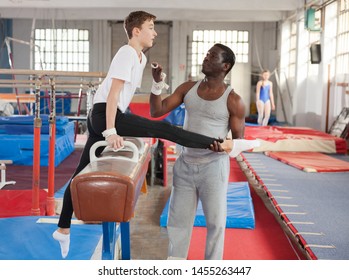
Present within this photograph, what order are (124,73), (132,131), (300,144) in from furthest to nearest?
(300,144), (132,131), (124,73)

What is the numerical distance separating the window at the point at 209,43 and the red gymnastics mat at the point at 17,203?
1472 cm

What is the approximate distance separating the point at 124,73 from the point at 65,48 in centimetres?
1754

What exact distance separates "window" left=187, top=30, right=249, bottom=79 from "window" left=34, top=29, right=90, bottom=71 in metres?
4.25

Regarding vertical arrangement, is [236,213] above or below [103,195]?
below

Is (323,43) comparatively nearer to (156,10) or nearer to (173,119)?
(173,119)

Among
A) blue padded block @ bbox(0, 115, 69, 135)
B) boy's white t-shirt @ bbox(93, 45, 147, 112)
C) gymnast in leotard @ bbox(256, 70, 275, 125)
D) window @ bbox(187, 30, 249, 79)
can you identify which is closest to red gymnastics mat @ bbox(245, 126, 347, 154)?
gymnast in leotard @ bbox(256, 70, 275, 125)

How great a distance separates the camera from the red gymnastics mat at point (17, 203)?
13.9 feet

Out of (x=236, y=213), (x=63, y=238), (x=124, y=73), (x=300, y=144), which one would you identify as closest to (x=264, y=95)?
(x=300, y=144)

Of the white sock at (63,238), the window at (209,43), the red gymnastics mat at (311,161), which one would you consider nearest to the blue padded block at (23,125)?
the red gymnastics mat at (311,161)

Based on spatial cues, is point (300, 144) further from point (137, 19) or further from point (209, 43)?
point (209, 43)

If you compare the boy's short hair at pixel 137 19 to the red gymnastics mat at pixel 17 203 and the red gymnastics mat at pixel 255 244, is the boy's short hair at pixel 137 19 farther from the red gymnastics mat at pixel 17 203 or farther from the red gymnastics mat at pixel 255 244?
the red gymnastics mat at pixel 17 203

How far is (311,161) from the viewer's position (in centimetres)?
722
